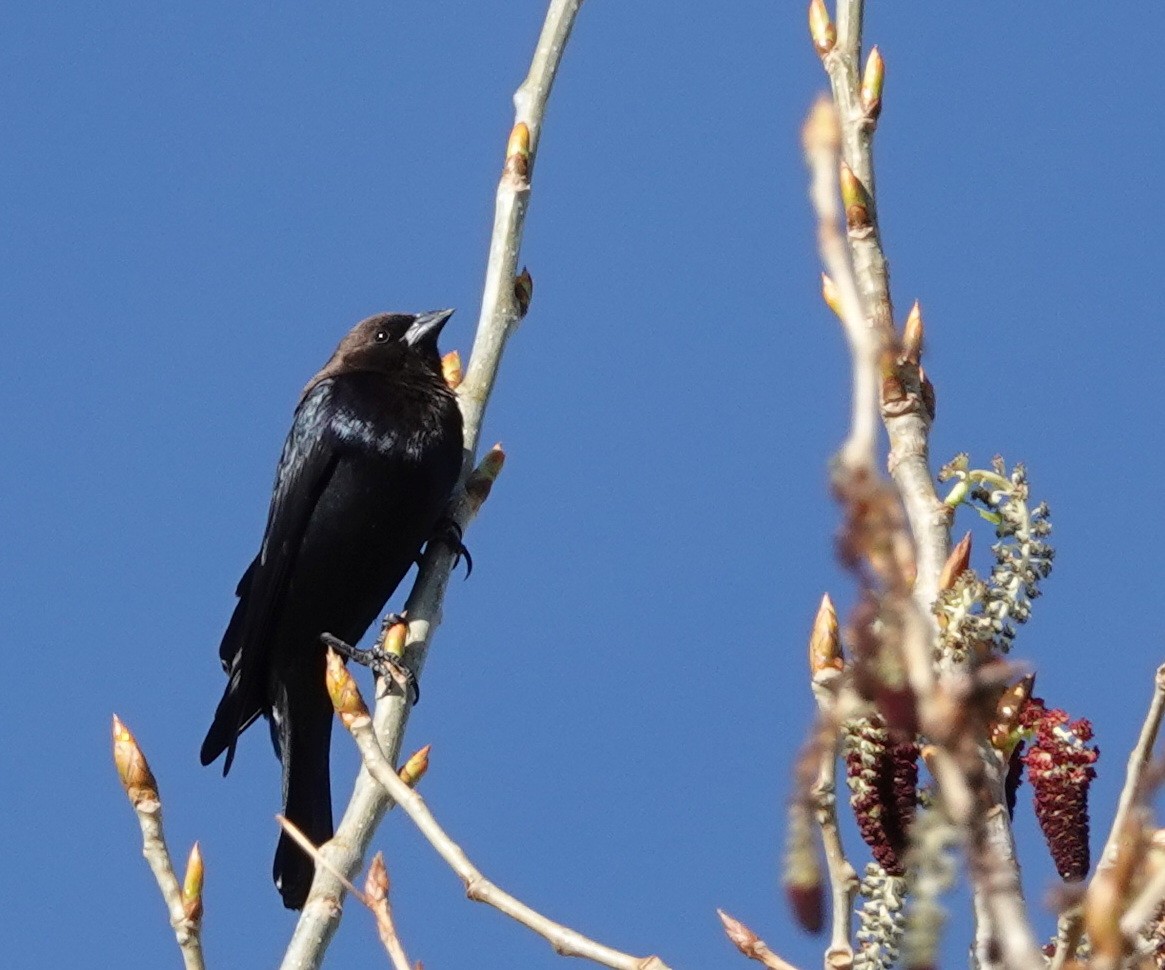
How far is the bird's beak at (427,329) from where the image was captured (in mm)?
6898

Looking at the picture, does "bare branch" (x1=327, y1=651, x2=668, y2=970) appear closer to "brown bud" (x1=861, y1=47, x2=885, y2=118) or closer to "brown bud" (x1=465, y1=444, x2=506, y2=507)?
"brown bud" (x1=861, y1=47, x2=885, y2=118)

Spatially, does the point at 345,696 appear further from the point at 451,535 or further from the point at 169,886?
the point at 451,535

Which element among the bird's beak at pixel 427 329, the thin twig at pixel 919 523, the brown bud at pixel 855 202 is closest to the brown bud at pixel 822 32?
the thin twig at pixel 919 523

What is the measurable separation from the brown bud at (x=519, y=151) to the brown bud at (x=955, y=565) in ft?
6.61

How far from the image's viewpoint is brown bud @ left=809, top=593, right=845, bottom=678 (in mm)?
2473

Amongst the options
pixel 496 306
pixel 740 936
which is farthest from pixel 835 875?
pixel 496 306

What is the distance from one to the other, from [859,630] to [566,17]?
3.14 meters

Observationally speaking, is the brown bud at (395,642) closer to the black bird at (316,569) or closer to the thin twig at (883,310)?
the thin twig at (883,310)

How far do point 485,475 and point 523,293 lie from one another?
633mm

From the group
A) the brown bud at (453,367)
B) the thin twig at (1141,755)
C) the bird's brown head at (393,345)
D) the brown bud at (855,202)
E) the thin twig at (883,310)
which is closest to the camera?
the thin twig at (1141,755)

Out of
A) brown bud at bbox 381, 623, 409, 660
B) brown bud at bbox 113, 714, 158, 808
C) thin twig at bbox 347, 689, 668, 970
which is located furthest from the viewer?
brown bud at bbox 381, 623, 409, 660

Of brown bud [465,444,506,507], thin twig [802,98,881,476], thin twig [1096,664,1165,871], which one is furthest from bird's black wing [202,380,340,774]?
thin twig [802,98,881,476]

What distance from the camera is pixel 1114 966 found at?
103 cm

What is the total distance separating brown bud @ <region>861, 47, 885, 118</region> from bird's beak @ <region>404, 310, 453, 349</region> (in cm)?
389
